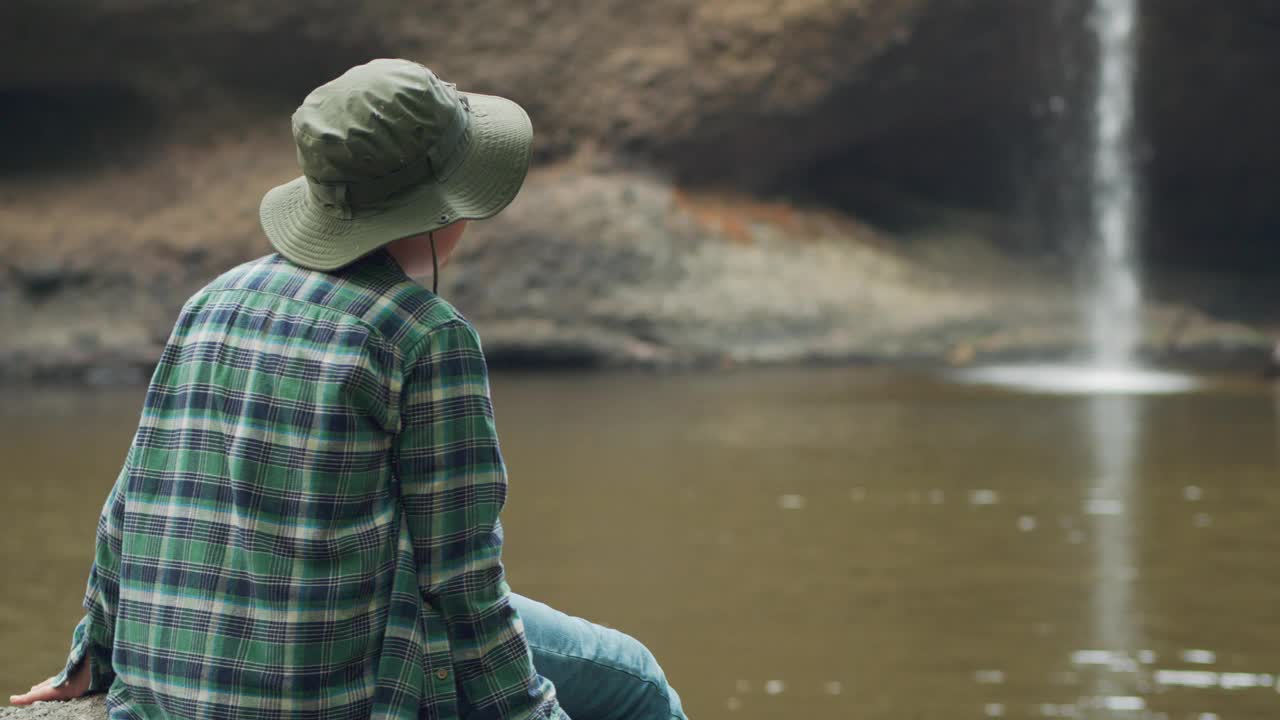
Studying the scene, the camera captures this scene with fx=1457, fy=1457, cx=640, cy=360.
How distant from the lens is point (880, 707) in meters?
2.69

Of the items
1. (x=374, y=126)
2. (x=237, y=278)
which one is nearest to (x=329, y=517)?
(x=237, y=278)

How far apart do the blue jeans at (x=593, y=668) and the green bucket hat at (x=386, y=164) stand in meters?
0.42

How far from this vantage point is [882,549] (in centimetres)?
410

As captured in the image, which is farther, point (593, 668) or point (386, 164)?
point (593, 668)

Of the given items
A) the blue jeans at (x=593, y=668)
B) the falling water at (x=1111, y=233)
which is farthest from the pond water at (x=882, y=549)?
the falling water at (x=1111, y=233)

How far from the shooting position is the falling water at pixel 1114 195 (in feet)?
39.3

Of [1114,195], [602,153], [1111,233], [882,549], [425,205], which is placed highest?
[1114,195]

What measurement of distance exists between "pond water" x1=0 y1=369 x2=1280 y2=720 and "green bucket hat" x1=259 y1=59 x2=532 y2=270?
4.92 ft

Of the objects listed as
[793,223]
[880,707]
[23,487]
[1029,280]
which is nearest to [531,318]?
[793,223]

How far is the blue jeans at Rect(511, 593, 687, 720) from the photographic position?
1549 millimetres

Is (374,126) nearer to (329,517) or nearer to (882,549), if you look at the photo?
(329,517)

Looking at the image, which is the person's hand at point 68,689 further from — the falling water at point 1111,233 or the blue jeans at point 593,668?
the falling water at point 1111,233

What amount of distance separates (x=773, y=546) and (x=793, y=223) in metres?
8.56

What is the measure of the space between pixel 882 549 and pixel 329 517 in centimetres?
296
